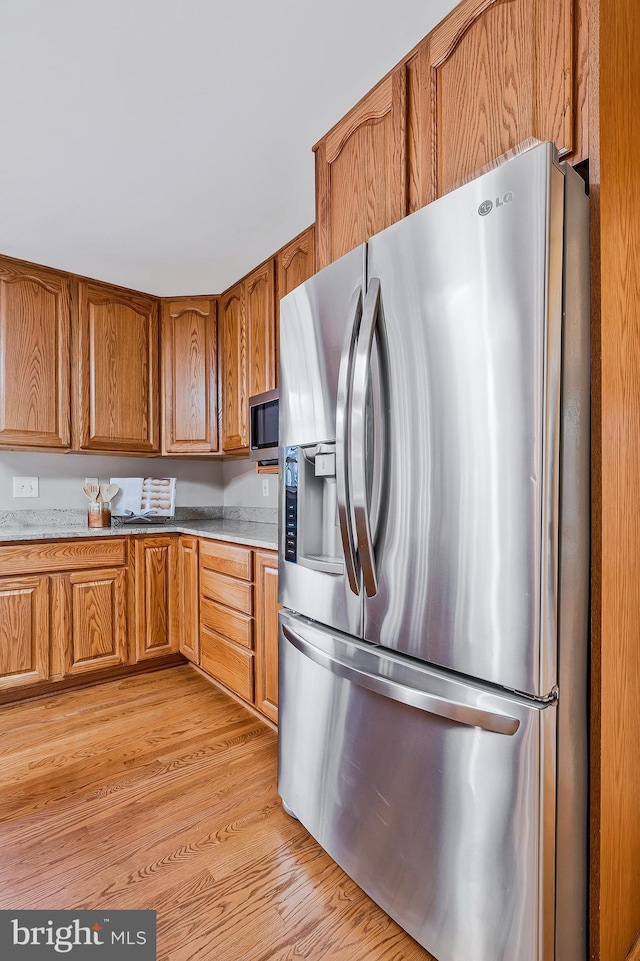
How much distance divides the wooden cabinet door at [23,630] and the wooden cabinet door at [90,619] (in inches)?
2.3

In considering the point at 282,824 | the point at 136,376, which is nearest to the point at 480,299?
the point at 282,824

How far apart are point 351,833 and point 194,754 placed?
94cm

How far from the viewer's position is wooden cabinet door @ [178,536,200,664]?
271cm

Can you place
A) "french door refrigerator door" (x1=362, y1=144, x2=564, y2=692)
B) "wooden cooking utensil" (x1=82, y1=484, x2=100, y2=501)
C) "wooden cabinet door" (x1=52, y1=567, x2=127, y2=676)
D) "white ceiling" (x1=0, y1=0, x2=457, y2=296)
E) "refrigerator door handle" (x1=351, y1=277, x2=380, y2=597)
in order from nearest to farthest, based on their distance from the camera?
"french door refrigerator door" (x1=362, y1=144, x2=564, y2=692) → "refrigerator door handle" (x1=351, y1=277, x2=380, y2=597) → "white ceiling" (x1=0, y1=0, x2=457, y2=296) → "wooden cabinet door" (x1=52, y1=567, x2=127, y2=676) → "wooden cooking utensil" (x1=82, y1=484, x2=100, y2=501)

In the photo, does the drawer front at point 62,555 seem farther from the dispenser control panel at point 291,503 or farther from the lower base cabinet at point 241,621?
the dispenser control panel at point 291,503

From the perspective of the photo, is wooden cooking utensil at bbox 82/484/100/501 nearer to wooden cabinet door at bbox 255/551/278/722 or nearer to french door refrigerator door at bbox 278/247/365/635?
wooden cabinet door at bbox 255/551/278/722

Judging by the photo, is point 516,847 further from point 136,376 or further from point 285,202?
point 136,376

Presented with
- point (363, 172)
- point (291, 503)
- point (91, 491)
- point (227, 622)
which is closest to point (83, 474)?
point (91, 491)

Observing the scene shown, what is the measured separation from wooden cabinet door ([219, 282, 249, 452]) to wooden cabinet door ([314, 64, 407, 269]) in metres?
1.21

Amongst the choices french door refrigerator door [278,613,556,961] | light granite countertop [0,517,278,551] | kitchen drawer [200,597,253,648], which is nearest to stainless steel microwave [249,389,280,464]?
light granite countertop [0,517,278,551]

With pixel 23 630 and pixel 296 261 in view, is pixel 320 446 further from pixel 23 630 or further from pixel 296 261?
pixel 23 630

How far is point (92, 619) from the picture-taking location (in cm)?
263

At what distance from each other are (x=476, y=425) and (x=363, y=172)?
102 centimetres

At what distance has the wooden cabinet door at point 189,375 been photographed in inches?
121
